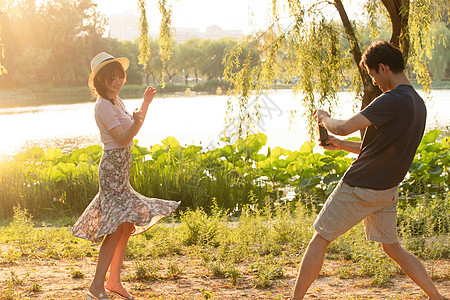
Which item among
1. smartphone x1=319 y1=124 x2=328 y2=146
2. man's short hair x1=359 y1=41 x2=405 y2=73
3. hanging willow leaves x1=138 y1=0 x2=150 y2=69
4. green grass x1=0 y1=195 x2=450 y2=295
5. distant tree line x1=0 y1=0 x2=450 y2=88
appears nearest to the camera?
man's short hair x1=359 y1=41 x2=405 y2=73

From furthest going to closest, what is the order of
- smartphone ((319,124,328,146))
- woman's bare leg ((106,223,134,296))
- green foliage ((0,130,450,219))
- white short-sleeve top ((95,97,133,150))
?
green foliage ((0,130,450,219)), woman's bare leg ((106,223,134,296)), white short-sleeve top ((95,97,133,150)), smartphone ((319,124,328,146))

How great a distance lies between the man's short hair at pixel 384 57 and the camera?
2.85 m

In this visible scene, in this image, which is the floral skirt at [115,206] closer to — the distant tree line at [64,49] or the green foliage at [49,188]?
the green foliage at [49,188]

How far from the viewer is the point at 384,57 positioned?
112 inches

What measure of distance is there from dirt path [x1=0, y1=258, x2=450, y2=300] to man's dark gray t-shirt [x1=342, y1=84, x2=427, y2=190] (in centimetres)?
85

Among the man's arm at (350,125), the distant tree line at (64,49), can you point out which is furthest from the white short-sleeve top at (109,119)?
the distant tree line at (64,49)

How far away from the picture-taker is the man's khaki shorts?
2895 millimetres

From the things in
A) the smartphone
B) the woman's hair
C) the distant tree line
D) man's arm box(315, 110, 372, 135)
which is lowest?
the smartphone

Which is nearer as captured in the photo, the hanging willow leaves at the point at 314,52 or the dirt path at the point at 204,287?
the dirt path at the point at 204,287

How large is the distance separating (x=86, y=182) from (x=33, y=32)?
39.4 meters

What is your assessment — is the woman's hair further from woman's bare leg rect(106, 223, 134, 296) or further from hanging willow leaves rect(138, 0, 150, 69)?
hanging willow leaves rect(138, 0, 150, 69)

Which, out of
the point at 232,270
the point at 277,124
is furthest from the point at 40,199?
the point at 277,124

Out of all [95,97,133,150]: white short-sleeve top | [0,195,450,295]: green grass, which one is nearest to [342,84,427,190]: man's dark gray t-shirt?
[0,195,450,295]: green grass

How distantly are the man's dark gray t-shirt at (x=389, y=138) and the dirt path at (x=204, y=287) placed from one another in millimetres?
852
